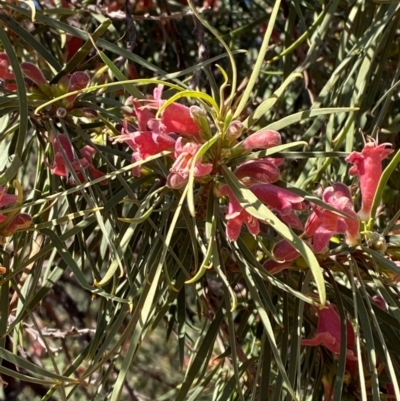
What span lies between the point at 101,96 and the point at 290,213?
250 millimetres

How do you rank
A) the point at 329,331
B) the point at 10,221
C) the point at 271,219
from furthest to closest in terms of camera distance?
the point at 329,331 < the point at 10,221 < the point at 271,219

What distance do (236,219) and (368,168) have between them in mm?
153

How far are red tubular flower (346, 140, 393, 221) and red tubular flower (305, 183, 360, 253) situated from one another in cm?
A: 3

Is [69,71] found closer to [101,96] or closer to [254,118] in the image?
[101,96]

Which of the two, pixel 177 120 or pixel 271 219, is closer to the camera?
pixel 271 219

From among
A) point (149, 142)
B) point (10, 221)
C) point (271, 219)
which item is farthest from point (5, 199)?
point (271, 219)

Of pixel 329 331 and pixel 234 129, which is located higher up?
pixel 234 129

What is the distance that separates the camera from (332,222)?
68 centimetres

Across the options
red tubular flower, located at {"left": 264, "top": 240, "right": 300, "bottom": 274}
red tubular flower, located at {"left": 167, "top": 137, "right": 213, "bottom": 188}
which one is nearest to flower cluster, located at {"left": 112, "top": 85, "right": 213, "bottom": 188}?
red tubular flower, located at {"left": 167, "top": 137, "right": 213, "bottom": 188}

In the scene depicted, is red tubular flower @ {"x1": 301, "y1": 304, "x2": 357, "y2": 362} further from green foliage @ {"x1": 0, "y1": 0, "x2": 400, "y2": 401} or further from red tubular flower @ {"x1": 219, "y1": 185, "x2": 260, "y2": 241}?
red tubular flower @ {"x1": 219, "y1": 185, "x2": 260, "y2": 241}

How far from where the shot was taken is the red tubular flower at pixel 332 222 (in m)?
0.68

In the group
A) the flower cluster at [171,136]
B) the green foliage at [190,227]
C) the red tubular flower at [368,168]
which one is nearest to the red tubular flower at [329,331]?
the green foliage at [190,227]

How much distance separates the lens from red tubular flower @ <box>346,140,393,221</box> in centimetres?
70

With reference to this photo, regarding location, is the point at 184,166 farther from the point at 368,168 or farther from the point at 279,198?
the point at 368,168
